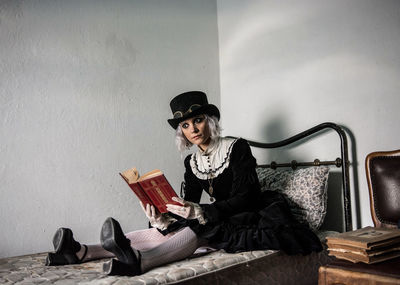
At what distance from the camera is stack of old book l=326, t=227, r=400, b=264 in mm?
1322

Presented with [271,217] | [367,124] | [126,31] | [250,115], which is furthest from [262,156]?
[126,31]

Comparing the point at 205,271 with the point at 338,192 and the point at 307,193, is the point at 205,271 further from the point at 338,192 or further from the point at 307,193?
the point at 338,192

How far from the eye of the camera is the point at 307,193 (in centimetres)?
205

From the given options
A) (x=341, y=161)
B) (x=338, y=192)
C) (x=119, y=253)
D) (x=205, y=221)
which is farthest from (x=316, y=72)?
(x=119, y=253)

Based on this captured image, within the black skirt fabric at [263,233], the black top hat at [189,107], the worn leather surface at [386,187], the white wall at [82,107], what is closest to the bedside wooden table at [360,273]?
the black skirt fabric at [263,233]

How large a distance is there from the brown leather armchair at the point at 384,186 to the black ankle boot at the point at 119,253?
131 centimetres

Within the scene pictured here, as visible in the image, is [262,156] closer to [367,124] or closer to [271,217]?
[367,124]

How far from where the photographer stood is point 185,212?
164cm

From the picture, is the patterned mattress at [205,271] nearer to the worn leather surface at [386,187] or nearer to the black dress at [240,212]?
the black dress at [240,212]

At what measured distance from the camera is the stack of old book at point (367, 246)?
1.32 metres

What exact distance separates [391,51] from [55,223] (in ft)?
7.83

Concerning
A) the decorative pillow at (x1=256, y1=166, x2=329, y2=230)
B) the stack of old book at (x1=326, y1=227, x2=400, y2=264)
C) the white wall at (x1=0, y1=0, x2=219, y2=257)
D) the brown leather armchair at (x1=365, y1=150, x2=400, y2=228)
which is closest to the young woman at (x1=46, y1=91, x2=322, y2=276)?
the decorative pillow at (x1=256, y1=166, x2=329, y2=230)

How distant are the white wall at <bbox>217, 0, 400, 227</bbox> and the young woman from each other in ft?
2.30

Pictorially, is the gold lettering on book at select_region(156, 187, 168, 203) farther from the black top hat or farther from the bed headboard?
the bed headboard
